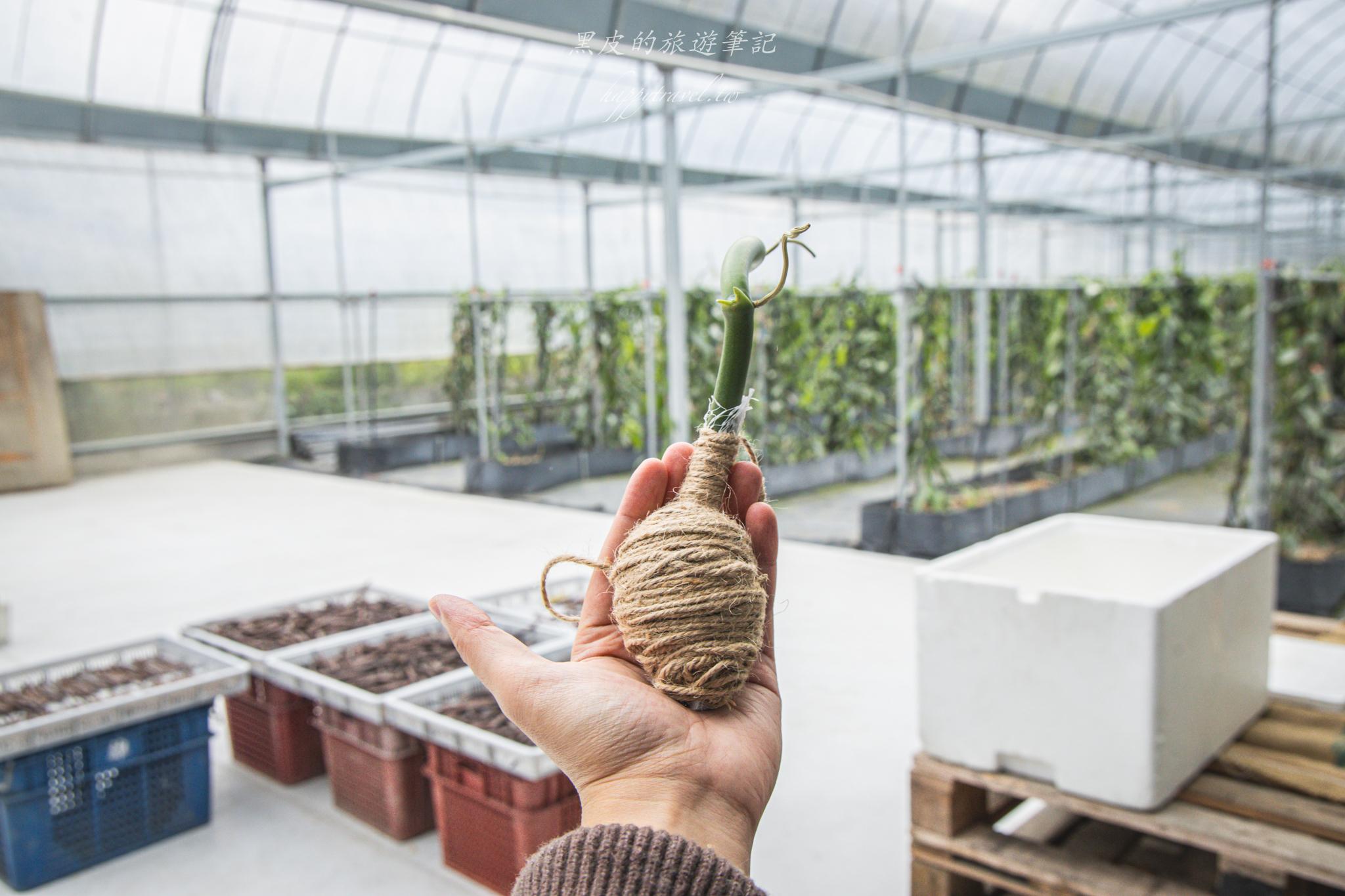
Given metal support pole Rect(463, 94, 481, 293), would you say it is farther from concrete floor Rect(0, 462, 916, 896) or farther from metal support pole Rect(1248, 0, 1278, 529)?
metal support pole Rect(1248, 0, 1278, 529)

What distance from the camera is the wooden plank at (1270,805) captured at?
1655 mm

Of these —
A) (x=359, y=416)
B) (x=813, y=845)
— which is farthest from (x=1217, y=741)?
(x=359, y=416)

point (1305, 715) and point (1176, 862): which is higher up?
point (1305, 715)

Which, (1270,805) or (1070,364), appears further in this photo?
(1070,364)

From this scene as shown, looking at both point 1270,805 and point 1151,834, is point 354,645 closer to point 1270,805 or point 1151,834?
point 1151,834

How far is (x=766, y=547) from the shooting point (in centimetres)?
73

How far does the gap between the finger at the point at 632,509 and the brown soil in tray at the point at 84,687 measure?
7.25ft

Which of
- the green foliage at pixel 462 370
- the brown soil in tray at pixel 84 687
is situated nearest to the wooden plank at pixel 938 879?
the brown soil in tray at pixel 84 687

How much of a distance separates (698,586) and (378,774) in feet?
6.99

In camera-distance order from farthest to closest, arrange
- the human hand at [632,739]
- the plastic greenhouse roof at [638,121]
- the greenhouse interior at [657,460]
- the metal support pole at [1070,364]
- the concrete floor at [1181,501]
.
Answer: the concrete floor at [1181,501] < the metal support pole at [1070,364] < the plastic greenhouse roof at [638,121] < the greenhouse interior at [657,460] < the human hand at [632,739]

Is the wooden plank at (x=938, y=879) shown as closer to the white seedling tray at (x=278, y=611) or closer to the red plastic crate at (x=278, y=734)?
the white seedling tray at (x=278, y=611)

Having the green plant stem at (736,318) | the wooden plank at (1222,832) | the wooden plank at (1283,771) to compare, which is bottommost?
the wooden plank at (1222,832)

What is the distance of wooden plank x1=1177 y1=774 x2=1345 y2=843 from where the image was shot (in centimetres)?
166

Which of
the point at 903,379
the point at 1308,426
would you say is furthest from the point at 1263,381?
the point at 903,379
